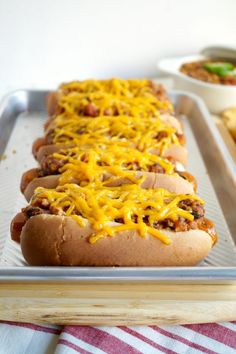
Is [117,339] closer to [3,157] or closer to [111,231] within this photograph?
[111,231]

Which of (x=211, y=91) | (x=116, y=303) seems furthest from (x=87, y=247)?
(x=211, y=91)

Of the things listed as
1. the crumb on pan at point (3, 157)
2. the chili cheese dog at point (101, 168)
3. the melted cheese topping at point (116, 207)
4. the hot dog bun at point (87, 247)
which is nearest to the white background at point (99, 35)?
the crumb on pan at point (3, 157)

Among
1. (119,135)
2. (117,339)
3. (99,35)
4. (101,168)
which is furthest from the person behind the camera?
(99,35)

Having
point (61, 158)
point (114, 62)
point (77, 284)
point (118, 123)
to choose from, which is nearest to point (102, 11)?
point (114, 62)

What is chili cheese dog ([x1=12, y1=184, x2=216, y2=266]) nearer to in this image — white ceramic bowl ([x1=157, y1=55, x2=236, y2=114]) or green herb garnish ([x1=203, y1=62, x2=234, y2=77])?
white ceramic bowl ([x1=157, y1=55, x2=236, y2=114])

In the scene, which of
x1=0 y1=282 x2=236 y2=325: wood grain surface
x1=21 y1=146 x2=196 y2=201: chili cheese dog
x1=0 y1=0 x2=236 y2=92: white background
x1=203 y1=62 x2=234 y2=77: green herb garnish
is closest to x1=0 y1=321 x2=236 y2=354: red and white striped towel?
x1=0 y1=282 x2=236 y2=325: wood grain surface
